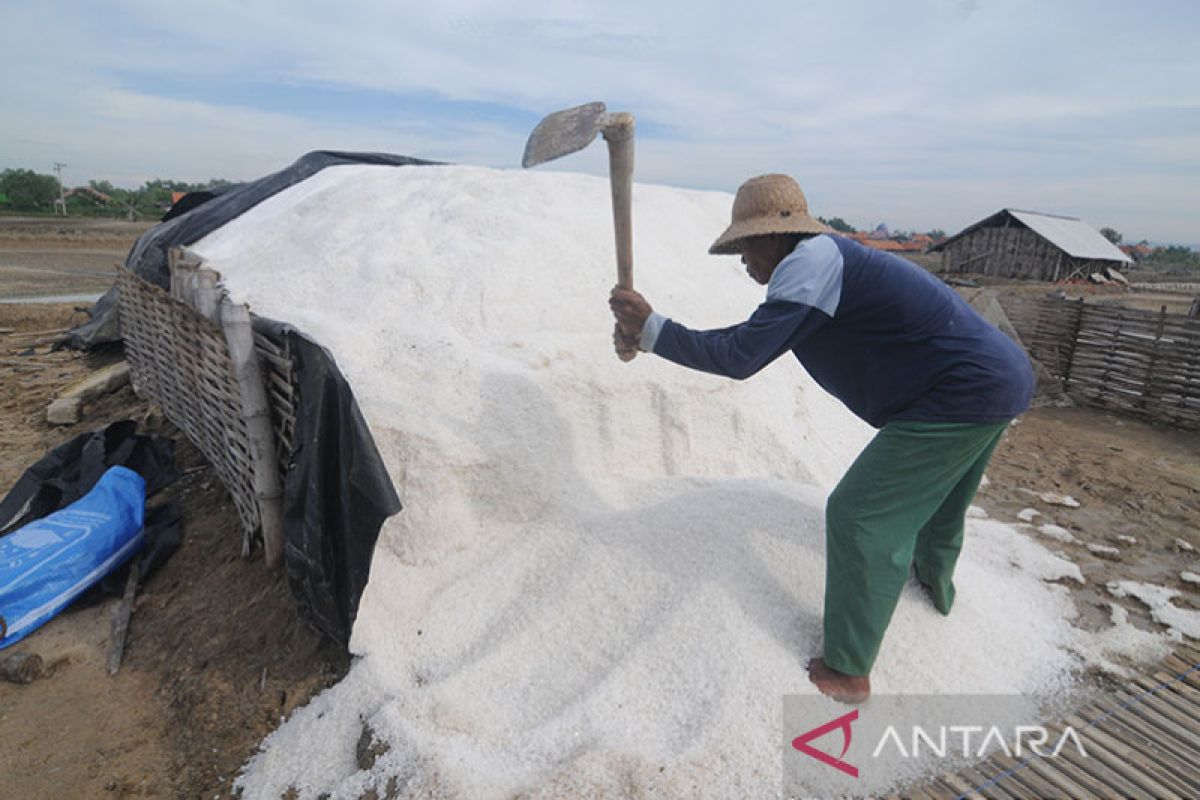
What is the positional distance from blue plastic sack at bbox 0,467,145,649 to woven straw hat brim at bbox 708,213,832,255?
294 cm

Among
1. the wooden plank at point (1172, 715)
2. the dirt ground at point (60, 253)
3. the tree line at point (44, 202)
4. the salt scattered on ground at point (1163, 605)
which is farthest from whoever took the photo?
the tree line at point (44, 202)

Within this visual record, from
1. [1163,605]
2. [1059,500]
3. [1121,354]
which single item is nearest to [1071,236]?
[1121,354]

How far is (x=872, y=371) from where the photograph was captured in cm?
177

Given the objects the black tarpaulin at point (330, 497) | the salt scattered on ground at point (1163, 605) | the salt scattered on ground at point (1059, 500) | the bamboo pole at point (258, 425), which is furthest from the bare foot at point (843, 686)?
the salt scattered on ground at point (1059, 500)

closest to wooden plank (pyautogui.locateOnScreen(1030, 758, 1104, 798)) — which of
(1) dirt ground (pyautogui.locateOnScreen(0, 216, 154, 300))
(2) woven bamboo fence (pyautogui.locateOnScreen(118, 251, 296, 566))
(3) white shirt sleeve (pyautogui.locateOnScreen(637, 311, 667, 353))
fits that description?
(3) white shirt sleeve (pyautogui.locateOnScreen(637, 311, 667, 353))

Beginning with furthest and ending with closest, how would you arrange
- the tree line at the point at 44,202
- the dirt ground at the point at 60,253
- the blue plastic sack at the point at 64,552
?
the tree line at the point at 44,202 → the dirt ground at the point at 60,253 → the blue plastic sack at the point at 64,552

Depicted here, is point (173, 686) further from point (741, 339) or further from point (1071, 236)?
point (1071, 236)

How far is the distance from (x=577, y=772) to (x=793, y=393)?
7.70ft

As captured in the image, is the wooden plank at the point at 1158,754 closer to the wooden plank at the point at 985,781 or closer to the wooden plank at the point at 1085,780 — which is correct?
the wooden plank at the point at 1085,780

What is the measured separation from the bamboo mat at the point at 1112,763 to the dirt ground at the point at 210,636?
53 cm

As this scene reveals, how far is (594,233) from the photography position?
388 cm

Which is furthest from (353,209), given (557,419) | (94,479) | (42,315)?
(42,315)

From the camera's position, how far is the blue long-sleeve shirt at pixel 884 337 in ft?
5.38

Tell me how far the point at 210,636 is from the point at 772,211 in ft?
8.28
